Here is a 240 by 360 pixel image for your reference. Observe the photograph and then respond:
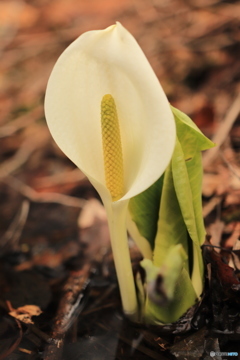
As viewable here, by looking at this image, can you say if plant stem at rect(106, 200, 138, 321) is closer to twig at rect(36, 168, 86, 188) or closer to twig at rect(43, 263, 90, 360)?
twig at rect(43, 263, 90, 360)

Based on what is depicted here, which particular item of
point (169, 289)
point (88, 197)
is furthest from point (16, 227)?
point (169, 289)

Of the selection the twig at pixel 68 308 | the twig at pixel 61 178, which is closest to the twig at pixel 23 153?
the twig at pixel 61 178

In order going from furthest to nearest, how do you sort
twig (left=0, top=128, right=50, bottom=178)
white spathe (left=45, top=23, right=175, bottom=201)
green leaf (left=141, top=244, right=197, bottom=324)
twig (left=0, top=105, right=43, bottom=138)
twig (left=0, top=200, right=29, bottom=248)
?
1. twig (left=0, top=105, right=43, bottom=138)
2. twig (left=0, top=128, right=50, bottom=178)
3. twig (left=0, top=200, right=29, bottom=248)
4. white spathe (left=45, top=23, right=175, bottom=201)
5. green leaf (left=141, top=244, right=197, bottom=324)

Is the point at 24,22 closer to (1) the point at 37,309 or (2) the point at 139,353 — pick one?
(1) the point at 37,309

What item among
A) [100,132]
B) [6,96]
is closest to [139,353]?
[100,132]

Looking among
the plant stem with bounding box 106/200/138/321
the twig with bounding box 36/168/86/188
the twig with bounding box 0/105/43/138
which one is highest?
the plant stem with bounding box 106/200/138/321

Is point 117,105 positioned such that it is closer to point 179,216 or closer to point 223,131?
point 179,216

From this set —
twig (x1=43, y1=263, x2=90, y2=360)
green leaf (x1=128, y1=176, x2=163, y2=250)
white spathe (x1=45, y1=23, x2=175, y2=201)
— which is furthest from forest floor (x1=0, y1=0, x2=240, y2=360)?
white spathe (x1=45, y1=23, x2=175, y2=201)
